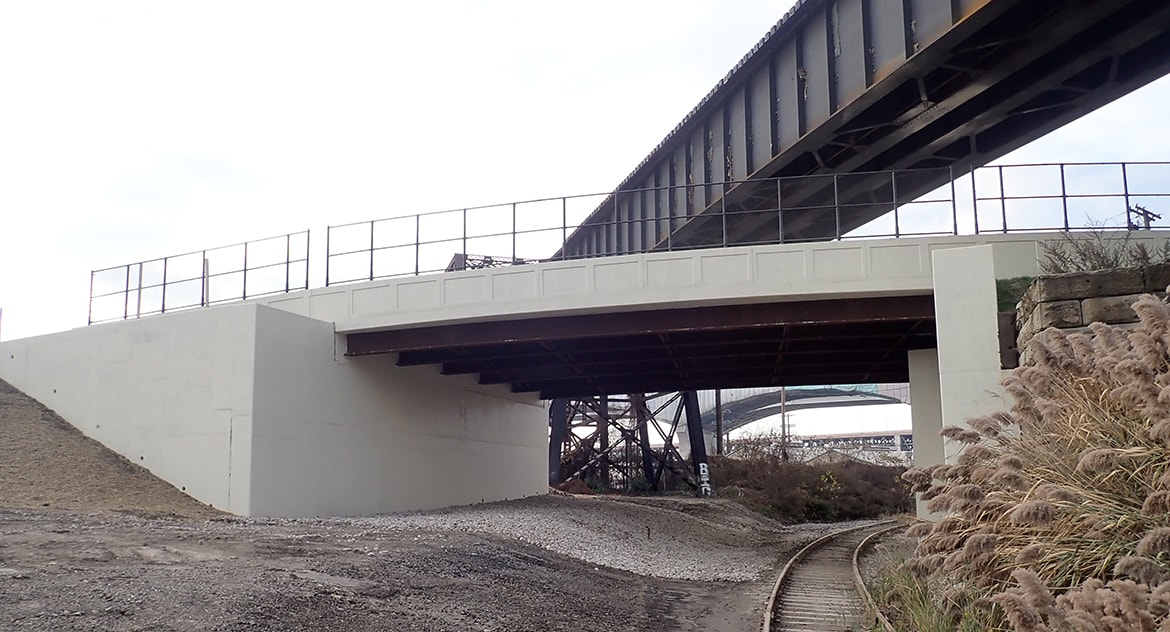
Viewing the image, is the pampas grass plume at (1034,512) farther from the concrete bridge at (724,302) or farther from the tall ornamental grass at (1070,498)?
the concrete bridge at (724,302)

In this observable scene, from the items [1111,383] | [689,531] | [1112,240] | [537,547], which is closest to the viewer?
[1111,383]

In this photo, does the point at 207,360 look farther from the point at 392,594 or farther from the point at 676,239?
the point at 676,239

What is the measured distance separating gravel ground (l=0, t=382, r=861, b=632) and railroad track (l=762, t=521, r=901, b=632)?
0.45 m

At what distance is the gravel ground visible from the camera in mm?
8734

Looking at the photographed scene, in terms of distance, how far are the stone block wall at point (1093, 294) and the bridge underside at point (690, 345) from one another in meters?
6.72

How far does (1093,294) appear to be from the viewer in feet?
39.9

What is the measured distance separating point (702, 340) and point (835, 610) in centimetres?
1037

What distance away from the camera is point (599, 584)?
14992mm

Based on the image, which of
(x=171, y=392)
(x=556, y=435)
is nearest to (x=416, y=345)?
(x=171, y=392)

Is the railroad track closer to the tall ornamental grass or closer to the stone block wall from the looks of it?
the tall ornamental grass

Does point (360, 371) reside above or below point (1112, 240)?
below

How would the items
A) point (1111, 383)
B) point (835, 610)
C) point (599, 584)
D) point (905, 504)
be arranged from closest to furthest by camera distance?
1. point (1111, 383)
2. point (835, 610)
3. point (599, 584)
4. point (905, 504)

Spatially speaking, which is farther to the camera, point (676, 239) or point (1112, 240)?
point (676, 239)

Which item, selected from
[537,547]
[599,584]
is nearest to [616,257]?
[537,547]
